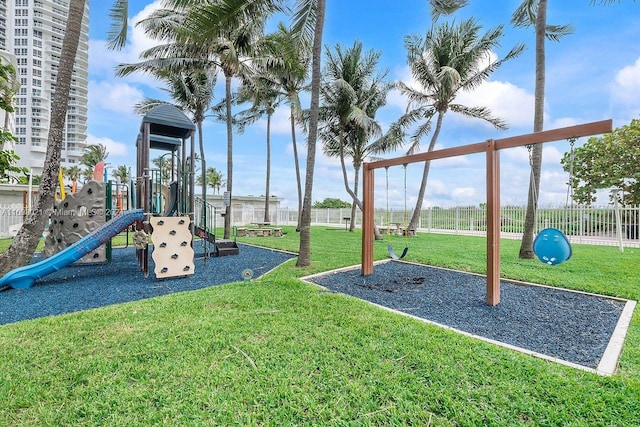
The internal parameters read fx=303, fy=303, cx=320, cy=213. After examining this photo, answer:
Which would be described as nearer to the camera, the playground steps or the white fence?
the playground steps

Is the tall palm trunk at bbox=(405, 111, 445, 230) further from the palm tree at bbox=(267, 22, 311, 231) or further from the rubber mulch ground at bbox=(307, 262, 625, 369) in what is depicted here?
the rubber mulch ground at bbox=(307, 262, 625, 369)

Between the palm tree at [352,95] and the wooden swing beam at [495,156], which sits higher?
the palm tree at [352,95]

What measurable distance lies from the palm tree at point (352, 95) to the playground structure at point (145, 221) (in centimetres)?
803

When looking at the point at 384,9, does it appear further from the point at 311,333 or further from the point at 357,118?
the point at 311,333

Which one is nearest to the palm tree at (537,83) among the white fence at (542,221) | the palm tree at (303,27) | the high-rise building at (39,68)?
the white fence at (542,221)

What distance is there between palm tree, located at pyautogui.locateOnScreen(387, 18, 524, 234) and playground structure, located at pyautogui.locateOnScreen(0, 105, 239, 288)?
1026cm

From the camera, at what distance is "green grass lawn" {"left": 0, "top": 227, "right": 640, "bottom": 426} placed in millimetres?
1884

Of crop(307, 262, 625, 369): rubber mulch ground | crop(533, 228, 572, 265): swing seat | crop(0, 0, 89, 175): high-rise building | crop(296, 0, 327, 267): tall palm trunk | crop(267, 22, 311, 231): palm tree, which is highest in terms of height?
crop(0, 0, 89, 175): high-rise building

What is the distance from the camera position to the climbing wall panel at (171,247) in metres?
5.65

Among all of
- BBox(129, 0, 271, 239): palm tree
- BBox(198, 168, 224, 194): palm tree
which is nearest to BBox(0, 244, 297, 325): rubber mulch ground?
BBox(129, 0, 271, 239): palm tree

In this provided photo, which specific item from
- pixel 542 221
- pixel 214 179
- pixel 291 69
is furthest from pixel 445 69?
→ pixel 214 179

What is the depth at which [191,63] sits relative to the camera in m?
12.1

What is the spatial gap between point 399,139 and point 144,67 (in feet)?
38.1

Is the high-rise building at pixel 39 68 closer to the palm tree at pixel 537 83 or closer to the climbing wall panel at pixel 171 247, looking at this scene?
the climbing wall panel at pixel 171 247
